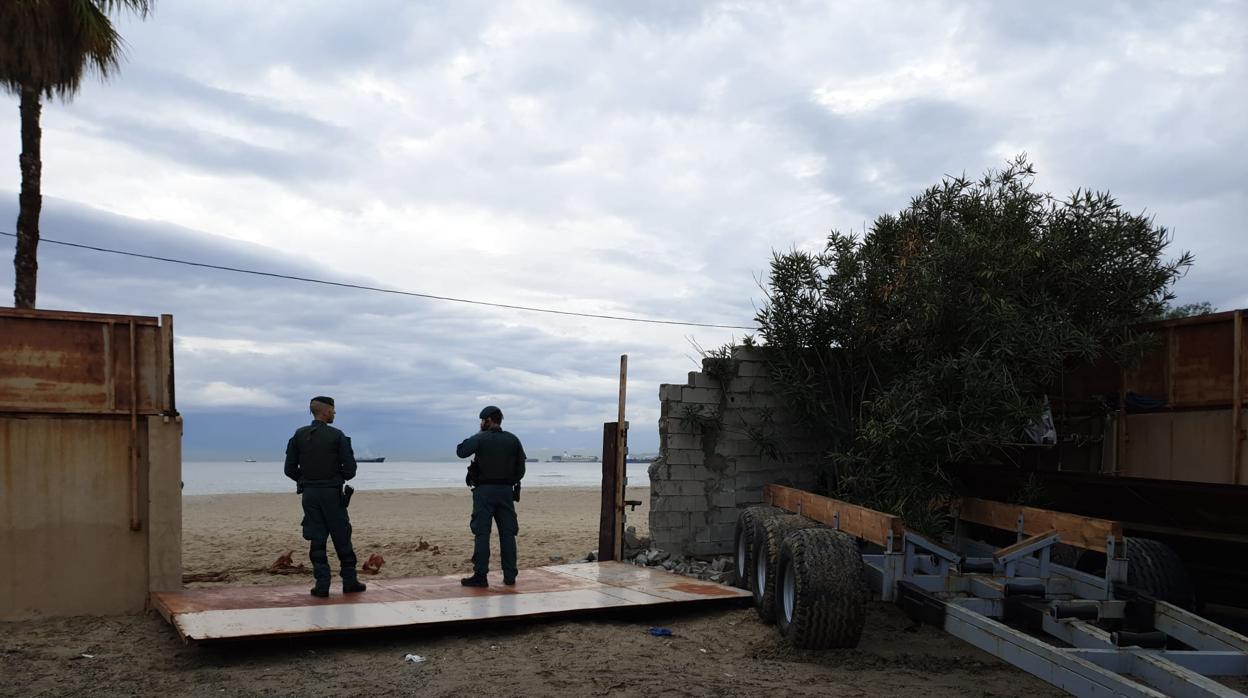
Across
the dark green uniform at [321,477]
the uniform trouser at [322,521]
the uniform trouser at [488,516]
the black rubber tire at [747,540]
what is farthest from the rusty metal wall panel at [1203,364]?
the uniform trouser at [322,521]

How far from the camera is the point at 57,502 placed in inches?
334

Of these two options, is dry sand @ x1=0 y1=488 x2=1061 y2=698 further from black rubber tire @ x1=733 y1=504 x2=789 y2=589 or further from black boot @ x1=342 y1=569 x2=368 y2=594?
black boot @ x1=342 y1=569 x2=368 y2=594

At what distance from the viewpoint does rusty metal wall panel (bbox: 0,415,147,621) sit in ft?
27.3

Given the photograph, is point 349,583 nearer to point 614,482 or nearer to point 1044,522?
point 614,482

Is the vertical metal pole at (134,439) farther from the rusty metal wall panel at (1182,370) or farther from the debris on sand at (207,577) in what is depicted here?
the rusty metal wall panel at (1182,370)

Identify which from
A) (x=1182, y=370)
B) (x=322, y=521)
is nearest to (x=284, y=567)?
(x=322, y=521)

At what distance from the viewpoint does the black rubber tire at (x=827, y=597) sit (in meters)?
6.91

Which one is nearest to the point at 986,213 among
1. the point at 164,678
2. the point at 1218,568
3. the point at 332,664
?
the point at 1218,568

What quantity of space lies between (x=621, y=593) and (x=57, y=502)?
508cm

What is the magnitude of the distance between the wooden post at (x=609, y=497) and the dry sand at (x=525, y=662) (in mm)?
3040

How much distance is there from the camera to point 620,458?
38.7 feet

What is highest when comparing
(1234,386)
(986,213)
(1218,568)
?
(986,213)

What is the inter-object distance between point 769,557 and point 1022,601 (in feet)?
7.49

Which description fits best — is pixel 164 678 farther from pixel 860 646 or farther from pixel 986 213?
pixel 986 213
